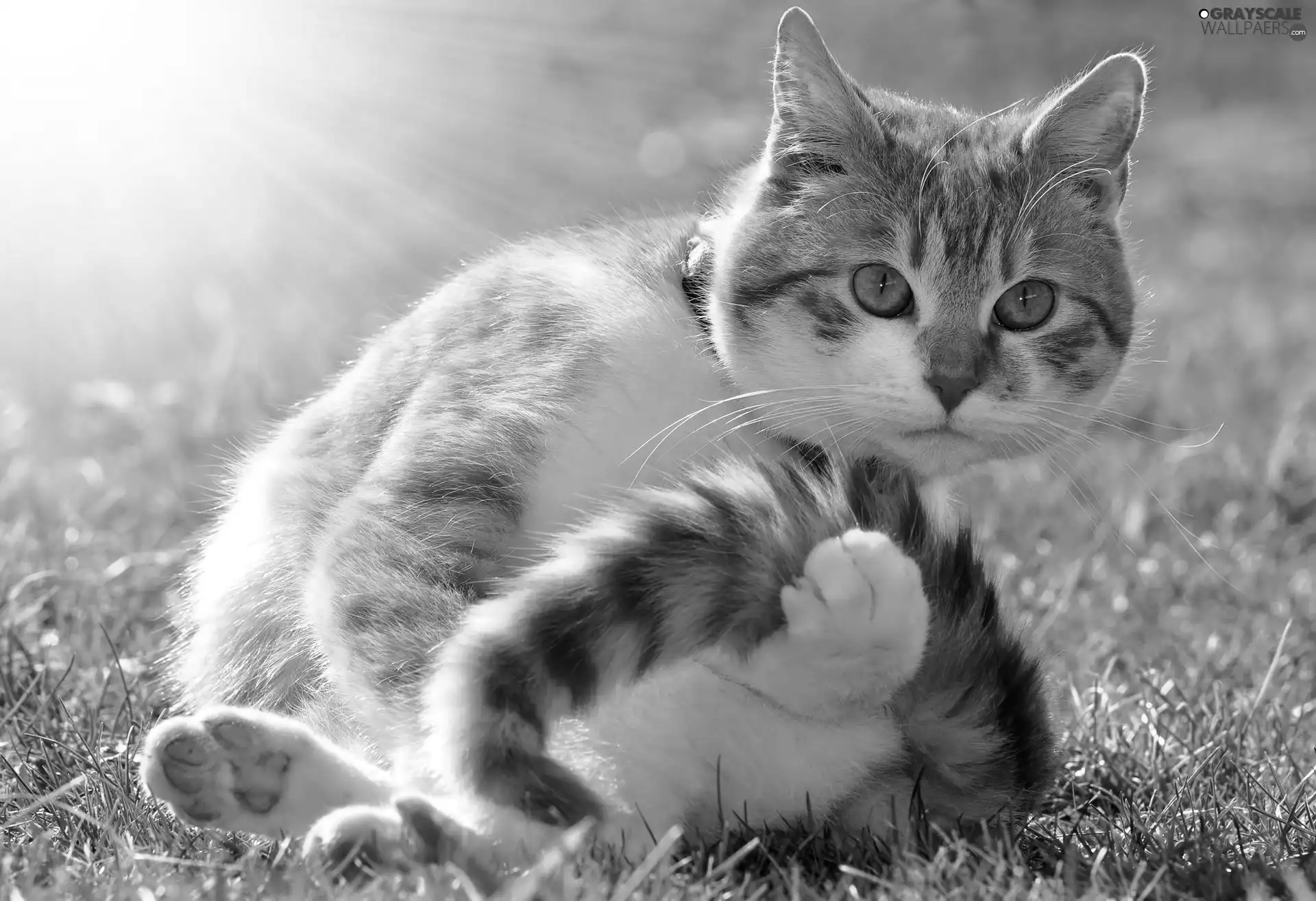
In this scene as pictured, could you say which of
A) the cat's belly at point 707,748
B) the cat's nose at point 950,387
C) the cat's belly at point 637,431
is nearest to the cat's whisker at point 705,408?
the cat's belly at point 637,431

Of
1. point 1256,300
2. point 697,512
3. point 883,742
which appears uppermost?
point 697,512

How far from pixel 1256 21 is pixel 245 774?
10.1 ft

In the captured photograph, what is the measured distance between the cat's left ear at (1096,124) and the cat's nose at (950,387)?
471mm

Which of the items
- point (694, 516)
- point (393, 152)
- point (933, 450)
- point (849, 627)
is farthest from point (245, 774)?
point (393, 152)

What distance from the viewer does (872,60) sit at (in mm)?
5781

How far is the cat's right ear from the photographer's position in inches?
81.6

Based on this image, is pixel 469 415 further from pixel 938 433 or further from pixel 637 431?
pixel 938 433

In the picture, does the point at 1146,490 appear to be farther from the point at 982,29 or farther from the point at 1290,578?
the point at 982,29

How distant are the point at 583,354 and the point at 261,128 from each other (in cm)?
472

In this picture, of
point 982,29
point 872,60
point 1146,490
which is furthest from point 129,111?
point 1146,490

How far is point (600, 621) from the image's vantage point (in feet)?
4.71

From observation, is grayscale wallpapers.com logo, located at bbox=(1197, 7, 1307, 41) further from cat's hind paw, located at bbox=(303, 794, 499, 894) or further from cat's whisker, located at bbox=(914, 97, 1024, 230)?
cat's hind paw, located at bbox=(303, 794, 499, 894)

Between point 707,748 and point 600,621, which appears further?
point 707,748

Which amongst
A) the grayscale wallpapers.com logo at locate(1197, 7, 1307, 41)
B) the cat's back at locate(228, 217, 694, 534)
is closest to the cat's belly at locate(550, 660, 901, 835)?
the cat's back at locate(228, 217, 694, 534)
